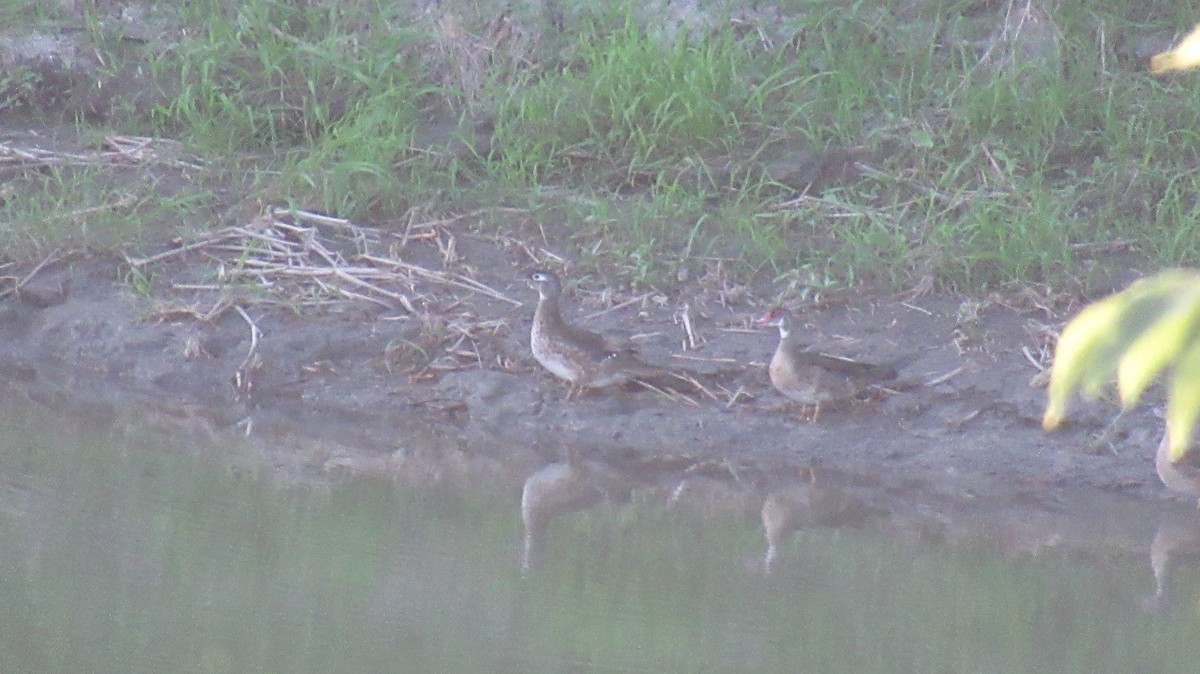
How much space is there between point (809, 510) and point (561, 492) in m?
0.96

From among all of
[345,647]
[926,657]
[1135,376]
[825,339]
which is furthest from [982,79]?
[1135,376]

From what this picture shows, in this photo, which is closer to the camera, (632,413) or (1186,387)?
(1186,387)

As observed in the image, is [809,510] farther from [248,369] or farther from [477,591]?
[248,369]

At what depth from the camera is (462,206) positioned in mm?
9188

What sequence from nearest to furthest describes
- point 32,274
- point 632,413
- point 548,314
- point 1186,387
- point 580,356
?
point 1186,387 → point 580,356 → point 632,413 → point 548,314 → point 32,274

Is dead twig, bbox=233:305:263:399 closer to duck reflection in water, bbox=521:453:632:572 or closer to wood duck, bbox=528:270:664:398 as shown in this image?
wood duck, bbox=528:270:664:398

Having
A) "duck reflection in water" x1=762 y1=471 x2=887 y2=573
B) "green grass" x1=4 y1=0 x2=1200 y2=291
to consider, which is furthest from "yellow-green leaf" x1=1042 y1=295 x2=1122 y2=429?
"green grass" x1=4 y1=0 x2=1200 y2=291

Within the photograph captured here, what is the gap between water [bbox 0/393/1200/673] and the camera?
4.61 metres

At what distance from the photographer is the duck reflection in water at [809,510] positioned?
20.3 feet

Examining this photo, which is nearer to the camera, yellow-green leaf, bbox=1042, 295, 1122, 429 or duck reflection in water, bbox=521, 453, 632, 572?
yellow-green leaf, bbox=1042, 295, 1122, 429

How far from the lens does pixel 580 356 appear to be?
7598mm

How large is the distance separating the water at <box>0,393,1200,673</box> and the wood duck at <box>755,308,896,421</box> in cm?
133

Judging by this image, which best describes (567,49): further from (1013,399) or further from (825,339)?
(1013,399)

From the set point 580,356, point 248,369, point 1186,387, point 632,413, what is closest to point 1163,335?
point 1186,387
